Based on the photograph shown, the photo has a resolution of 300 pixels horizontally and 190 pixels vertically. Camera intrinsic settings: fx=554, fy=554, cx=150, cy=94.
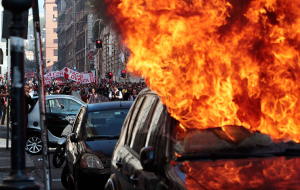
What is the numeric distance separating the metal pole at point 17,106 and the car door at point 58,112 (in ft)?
36.1

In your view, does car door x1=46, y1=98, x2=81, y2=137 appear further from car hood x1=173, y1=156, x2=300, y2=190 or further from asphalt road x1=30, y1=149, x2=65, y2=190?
car hood x1=173, y1=156, x2=300, y2=190

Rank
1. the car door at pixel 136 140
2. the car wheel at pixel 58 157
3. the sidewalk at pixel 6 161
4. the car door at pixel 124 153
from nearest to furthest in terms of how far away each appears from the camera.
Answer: the car door at pixel 136 140 → the car door at pixel 124 153 → the car wheel at pixel 58 157 → the sidewalk at pixel 6 161

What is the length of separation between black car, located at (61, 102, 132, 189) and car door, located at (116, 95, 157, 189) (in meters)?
2.30

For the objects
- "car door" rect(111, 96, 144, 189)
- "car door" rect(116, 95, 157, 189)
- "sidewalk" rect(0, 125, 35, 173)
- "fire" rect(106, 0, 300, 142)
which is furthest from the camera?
"sidewalk" rect(0, 125, 35, 173)

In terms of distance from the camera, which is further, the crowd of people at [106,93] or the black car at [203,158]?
the crowd of people at [106,93]

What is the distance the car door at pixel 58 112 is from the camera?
15094 millimetres

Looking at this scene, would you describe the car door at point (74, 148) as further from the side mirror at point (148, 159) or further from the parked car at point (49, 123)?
the parked car at point (49, 123)

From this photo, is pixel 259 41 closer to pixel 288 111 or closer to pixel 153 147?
pixel 288 111

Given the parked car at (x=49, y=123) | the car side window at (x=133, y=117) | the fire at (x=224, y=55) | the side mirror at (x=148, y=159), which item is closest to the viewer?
the side mirror at (x=148, y=159)

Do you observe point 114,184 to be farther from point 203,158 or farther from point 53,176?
point 53,176

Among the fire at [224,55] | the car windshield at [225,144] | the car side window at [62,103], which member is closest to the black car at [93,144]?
the fire at [224,55]

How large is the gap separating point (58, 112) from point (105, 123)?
269 inches

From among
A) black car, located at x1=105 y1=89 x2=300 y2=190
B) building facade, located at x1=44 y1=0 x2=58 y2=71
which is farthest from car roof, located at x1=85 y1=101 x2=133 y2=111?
building facade, located at x1=44 y1=0 x2=58 y2=71

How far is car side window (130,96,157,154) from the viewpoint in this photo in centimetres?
482
